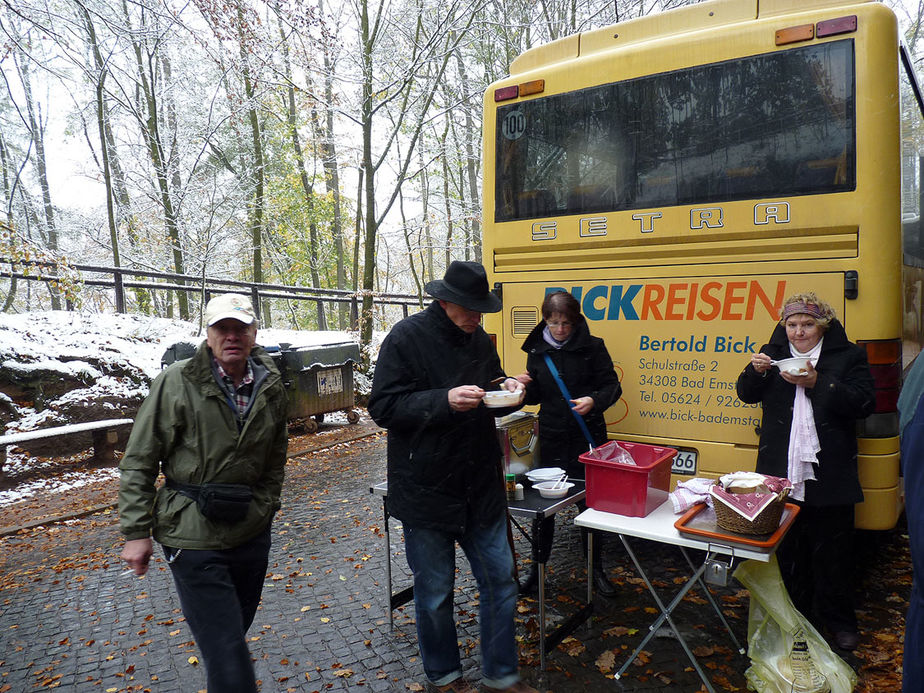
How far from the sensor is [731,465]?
13.9 ft

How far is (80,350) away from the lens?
924 centimetres

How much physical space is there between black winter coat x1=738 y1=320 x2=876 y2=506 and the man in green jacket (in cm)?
277

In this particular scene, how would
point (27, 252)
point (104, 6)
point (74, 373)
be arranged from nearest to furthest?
point (27, 252), point (74, 373), point (104, 6)

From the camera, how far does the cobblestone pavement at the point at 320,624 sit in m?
3.46

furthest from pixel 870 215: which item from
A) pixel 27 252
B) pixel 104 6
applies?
pixel 104 6

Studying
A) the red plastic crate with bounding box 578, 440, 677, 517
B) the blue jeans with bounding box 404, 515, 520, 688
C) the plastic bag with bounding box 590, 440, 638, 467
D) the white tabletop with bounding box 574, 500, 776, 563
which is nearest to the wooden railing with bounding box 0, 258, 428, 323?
the blue jeans with bounding box 404, 515, 520, 688

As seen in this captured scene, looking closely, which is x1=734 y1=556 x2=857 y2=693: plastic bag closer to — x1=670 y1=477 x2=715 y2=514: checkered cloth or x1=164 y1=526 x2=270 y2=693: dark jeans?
x1=670 y1=477 x2=715 y2=514: checkered cloth

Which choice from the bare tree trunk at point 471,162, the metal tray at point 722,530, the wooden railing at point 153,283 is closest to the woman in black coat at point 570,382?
the metal tray at point 722,530

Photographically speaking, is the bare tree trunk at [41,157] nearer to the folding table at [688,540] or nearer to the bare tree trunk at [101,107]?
the bare tree trunk at [101,107]

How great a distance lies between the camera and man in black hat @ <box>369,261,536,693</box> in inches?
116

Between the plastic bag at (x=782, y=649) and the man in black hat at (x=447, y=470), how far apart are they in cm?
117

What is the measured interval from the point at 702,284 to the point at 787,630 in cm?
213

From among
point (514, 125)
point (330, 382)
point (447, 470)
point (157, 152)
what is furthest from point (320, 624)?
point (157, 152)

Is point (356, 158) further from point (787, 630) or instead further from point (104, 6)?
point (787, 630)
